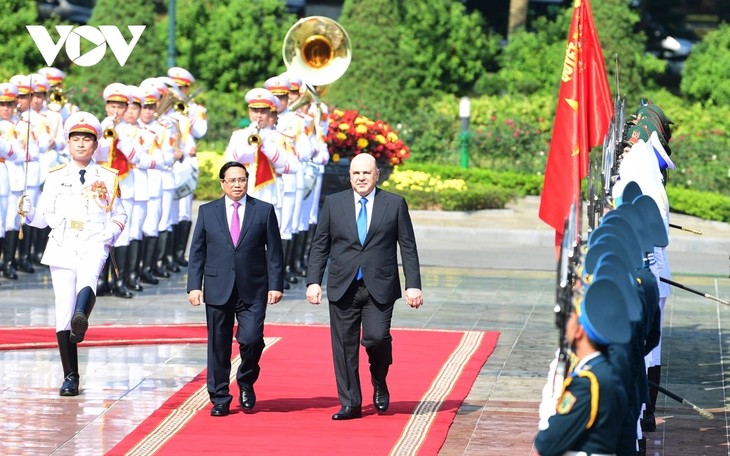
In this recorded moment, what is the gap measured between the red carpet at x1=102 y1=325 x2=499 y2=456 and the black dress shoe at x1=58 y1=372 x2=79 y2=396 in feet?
2.29

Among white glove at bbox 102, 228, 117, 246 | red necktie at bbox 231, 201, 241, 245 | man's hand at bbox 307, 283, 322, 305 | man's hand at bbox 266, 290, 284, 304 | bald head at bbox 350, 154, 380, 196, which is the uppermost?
bald head at bbox 350, 154, 380, 196

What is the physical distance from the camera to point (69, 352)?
1128 cm

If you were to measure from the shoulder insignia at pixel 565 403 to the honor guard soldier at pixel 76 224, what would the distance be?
5.53m

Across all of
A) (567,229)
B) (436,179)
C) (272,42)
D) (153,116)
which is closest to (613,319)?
(567,229)

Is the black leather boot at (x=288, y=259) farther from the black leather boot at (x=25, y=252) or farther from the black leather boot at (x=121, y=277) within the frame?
the black leather boot at (x=25, y=252)

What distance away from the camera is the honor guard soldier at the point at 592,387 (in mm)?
6066

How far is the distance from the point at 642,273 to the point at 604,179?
132 cm

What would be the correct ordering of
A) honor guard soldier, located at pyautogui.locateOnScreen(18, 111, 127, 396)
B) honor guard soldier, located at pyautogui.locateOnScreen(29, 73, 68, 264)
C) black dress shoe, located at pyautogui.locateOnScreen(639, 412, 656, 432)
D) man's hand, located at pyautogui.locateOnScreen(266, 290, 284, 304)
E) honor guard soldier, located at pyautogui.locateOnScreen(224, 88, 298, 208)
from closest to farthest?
1. black dress shoe, located at pyautogui.locateOnScreen(639, 412, 656, 432)
2. man's hand, located at pyautogui.locateOnScreen(266, 290, 284, 304)
3. honor guard soldier, located at pyautogui.locateOnScreen(18, 111, 127, 396)
4. honor guard soldier, located at pyautogui.locateOnScreen(224, 88, 298, 208)
5. honor guard soldier, located at pyautogui.locateOnScreen(29, 73, 68, 264)

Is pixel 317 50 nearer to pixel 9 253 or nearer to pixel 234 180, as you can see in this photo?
pixel 9 253

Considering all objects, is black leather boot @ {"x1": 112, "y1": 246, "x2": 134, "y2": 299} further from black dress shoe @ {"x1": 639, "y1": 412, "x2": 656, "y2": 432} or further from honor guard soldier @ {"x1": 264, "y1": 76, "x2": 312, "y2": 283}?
black dress shoe @ {"x1": 639, "y1": 412, "x2": 656, "y2": 432}

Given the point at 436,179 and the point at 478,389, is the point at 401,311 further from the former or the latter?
the point at 436,179

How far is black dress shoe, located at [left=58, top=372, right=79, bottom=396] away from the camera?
11250 millimetres

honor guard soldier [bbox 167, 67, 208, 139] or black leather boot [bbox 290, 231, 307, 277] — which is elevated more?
honor guard soldier [bbox 167, 67, 208, 139]

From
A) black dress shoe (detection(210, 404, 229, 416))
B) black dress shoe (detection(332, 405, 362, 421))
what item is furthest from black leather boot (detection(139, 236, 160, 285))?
black dress shoe (detection(332, 405, 362, 421))
